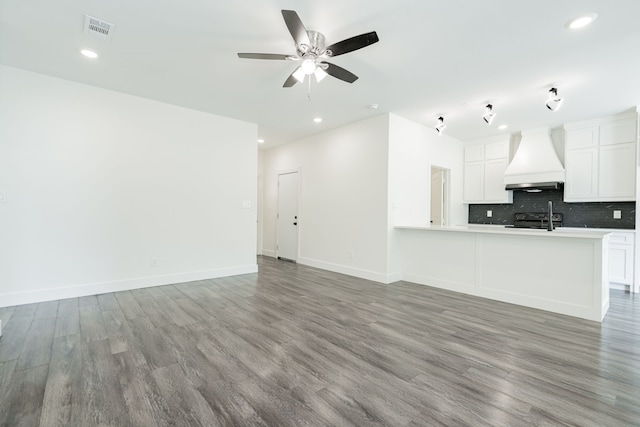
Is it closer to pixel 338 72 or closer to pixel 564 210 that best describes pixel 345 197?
pixel 338 72

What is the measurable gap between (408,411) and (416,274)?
3.24 metres

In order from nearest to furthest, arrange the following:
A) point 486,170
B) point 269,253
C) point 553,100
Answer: point 553,100, point 486,170, point 269,253

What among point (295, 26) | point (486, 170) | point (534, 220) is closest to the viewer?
point (295, 26)

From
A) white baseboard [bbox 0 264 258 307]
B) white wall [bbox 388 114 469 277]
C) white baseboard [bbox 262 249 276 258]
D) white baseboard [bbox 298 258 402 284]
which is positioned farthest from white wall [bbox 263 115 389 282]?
white baseboard [bbox 0 264 258 307]

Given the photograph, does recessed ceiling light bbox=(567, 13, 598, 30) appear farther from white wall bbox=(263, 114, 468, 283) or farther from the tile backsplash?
the tile backsplash

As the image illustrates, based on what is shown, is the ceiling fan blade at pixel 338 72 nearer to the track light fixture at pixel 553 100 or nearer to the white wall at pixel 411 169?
the white wall at pixel 411 169

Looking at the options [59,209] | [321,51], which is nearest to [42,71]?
[59,209]

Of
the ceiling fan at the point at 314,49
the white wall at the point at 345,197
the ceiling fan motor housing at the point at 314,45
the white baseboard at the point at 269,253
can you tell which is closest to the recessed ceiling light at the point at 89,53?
the ceiling fan at the point at 314,49

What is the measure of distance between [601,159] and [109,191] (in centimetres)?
778

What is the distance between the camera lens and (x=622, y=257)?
4438mm

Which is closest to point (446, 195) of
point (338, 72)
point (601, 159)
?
point (601, 159)

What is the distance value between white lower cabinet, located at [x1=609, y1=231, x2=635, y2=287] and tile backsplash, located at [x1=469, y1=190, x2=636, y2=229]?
45 centimetres

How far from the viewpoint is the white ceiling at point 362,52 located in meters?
2.30

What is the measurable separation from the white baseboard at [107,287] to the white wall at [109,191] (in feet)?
0.04
